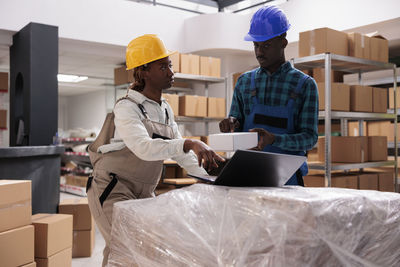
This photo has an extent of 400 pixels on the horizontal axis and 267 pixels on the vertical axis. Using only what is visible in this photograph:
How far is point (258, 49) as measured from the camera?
1767mm

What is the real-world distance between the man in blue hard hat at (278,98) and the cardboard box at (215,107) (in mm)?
4129

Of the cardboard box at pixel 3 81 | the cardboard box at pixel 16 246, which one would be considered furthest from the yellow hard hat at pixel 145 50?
the cardboard box at pixel 3 81

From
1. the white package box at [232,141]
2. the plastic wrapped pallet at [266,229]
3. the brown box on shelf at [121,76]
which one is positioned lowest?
the plastic wrapped pallet at [266,229]

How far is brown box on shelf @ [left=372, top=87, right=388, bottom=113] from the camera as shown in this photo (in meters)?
4.43

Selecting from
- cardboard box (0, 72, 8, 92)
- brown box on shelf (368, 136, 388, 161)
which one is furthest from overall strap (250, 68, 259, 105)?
cardboard box (0, 72, 8, 92)

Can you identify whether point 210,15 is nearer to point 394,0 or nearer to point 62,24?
point 62,24

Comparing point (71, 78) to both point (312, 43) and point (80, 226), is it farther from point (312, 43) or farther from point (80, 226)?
point (312, 43)

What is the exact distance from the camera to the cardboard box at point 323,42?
3.91 meters

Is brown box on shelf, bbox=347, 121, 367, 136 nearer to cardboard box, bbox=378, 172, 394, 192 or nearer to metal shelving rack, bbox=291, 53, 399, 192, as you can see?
metal shelving rack, bbox=291, 53, 399, 192

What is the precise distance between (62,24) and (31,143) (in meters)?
2.12

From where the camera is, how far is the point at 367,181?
14.2ft

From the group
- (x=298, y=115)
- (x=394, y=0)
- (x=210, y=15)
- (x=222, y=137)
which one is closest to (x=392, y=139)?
(x=394, y=0)

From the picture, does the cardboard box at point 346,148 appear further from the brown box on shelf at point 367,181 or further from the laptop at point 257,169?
the laptop at point 257,169

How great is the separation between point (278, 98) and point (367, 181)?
119 inches
